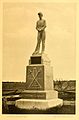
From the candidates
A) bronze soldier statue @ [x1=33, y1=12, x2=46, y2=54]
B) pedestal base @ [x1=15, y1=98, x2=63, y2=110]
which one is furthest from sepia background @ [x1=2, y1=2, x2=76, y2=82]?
pedestal base @ [x1=15, y1=98, x2=63, y2=110]

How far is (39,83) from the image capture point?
2316 mm

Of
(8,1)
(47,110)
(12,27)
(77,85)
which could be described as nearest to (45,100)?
(47,110)

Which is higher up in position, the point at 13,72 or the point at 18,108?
the point at 13,72

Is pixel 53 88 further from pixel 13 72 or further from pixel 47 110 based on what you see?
pixel 13 72

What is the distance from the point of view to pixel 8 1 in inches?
92.5

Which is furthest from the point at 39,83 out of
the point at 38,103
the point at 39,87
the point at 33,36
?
the point at 33,36

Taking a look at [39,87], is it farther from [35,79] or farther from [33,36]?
[33,36]

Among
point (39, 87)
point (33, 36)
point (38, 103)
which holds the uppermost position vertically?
point (33, 36)

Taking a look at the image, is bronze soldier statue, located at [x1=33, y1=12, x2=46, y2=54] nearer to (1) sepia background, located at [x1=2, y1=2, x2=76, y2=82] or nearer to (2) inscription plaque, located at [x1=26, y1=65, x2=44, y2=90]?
(1) sepia background, located at [x1=2, y1=2, x2=76, y2=82]

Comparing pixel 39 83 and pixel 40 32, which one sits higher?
pixel 40 32

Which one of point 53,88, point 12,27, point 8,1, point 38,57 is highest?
point 8,1

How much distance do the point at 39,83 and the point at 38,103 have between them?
0.15 meters

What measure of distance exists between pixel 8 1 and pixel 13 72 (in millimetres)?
537

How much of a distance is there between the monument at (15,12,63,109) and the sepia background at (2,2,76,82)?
33mm
